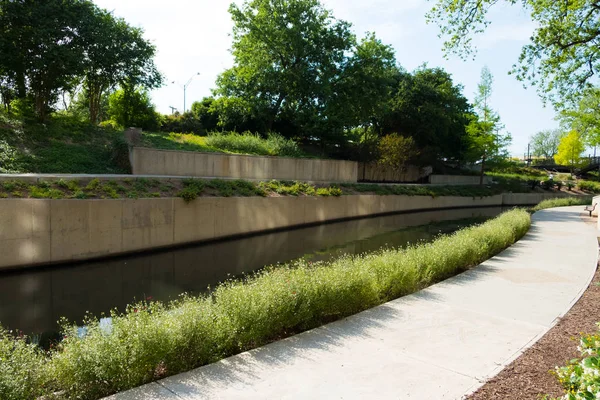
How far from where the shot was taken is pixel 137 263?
44.5 ft

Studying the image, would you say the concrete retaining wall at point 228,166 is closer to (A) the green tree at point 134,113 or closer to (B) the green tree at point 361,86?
(B) the green tree at point 361,86

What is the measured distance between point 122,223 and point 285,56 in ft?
70.2

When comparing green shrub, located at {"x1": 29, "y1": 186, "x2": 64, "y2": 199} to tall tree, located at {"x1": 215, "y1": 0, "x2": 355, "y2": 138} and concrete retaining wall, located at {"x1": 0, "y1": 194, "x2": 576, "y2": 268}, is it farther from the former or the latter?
tall tree, located at {"x1": 215, "y1": 0, "x2": 355, "y2": 138}

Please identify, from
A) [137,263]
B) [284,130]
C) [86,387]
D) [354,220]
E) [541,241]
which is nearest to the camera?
[86,387]

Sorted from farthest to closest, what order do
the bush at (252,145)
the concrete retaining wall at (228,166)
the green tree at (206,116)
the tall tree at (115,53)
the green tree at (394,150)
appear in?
the green tree at (206,116), the green tree at (394,150), the bush at (252,145), the tall tree at (115,53), the concrete retaining wall at (228,166)

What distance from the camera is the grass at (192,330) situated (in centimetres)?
422

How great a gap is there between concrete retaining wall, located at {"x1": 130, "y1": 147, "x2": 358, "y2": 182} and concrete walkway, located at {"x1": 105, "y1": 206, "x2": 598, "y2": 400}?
14971mm

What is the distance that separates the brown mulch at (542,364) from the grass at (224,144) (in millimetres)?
19901

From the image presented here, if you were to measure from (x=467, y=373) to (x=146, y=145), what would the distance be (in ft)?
68.0

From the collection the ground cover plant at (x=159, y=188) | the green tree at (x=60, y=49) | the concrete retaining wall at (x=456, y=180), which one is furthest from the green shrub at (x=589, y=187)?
the green tree at (x=60, y=49)

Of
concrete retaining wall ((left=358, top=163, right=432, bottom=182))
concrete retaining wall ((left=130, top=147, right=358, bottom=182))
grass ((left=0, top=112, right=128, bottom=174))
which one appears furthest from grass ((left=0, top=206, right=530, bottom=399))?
concrete retaining wall ((left=358, top=163, right=432, bottom=182))

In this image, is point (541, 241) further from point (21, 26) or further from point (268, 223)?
point (21, 26)

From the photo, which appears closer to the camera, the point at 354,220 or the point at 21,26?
the point at 21,26

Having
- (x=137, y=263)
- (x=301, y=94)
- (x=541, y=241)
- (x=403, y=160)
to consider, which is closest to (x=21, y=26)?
(x=137, y=263)
